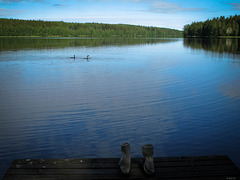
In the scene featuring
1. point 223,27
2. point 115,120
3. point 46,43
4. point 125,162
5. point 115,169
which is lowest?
point 115,120

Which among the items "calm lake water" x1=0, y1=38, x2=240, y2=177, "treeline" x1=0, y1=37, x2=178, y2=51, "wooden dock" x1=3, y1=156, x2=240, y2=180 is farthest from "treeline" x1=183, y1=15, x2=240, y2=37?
"wooden dock" x1=3, y1=156, x2=240, y2=180

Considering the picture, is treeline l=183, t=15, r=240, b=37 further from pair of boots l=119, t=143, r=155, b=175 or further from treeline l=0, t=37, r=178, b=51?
pair of boots l=119, t=143, r=155, b=175

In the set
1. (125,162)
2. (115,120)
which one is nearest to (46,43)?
(115,120)

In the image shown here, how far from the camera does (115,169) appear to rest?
465cm

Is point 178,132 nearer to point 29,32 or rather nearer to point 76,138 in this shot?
point 76,138

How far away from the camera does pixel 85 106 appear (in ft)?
35.9

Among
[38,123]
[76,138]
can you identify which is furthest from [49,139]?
[38,123]

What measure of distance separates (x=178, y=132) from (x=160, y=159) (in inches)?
126

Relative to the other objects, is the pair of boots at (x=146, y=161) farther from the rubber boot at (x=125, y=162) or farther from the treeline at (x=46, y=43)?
the treeline at (x=46, y=43)

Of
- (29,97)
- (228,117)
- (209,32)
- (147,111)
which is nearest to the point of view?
(228,117)

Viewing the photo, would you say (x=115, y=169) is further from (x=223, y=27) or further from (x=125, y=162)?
(x=223, y=27)

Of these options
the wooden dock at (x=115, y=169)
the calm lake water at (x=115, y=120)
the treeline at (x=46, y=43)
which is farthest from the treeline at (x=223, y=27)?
the wooden dock at (x=115, y=169)

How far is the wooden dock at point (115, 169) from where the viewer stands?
4418 mm

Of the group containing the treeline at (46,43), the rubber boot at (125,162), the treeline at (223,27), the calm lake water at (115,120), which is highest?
the treeline at (223,27)
